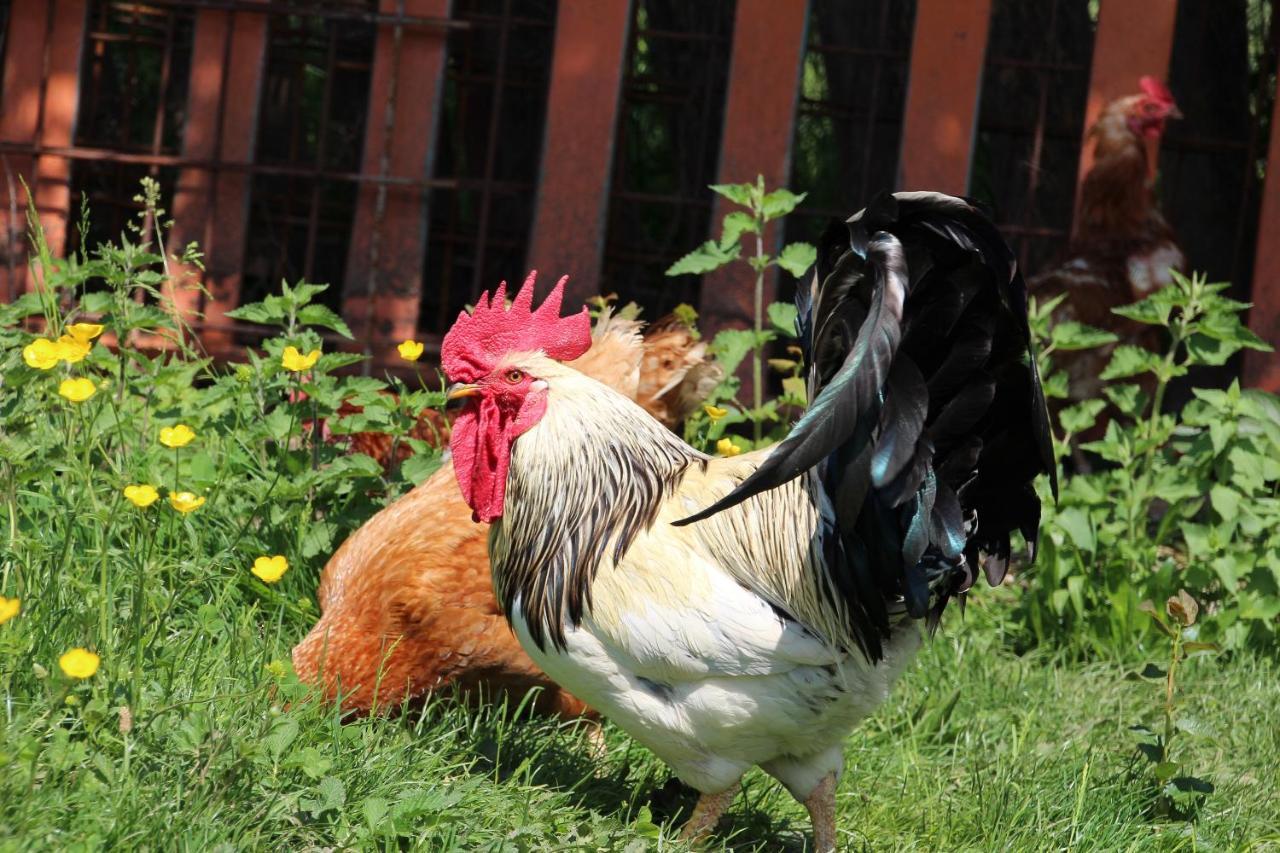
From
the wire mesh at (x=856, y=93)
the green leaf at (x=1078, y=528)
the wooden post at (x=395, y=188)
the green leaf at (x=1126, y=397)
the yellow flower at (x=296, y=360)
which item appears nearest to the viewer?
the yellow flower at (x=296, y=360)

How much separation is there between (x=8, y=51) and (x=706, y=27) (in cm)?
365

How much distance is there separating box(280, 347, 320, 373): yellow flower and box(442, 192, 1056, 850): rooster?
0.81m

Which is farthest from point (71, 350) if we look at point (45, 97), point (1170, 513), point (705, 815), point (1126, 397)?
point (45, 97)

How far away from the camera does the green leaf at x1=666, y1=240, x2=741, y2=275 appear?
451 centimetres

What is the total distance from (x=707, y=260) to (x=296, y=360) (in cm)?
141

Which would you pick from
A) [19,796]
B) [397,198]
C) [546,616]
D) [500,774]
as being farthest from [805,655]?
[397,198]

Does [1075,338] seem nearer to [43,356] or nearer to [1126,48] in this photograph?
[1126,48]

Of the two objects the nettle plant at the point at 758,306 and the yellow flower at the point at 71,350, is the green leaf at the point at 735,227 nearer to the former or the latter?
the nettle plant at the point at 758,306

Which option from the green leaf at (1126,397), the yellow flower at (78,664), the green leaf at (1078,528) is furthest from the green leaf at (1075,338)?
the yellow flower at (78,664)

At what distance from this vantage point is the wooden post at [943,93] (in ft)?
21.0

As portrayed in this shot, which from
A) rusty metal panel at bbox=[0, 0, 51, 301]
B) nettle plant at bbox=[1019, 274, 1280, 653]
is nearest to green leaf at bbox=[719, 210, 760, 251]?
nettle plant at bbox=[1019, 274, 1280, 653]

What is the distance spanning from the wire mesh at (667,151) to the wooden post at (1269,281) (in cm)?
262

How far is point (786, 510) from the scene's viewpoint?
121 inches

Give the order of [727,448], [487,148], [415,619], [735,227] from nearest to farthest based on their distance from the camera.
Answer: [415,619] → [727,448] → [735,227] → [487,148]
